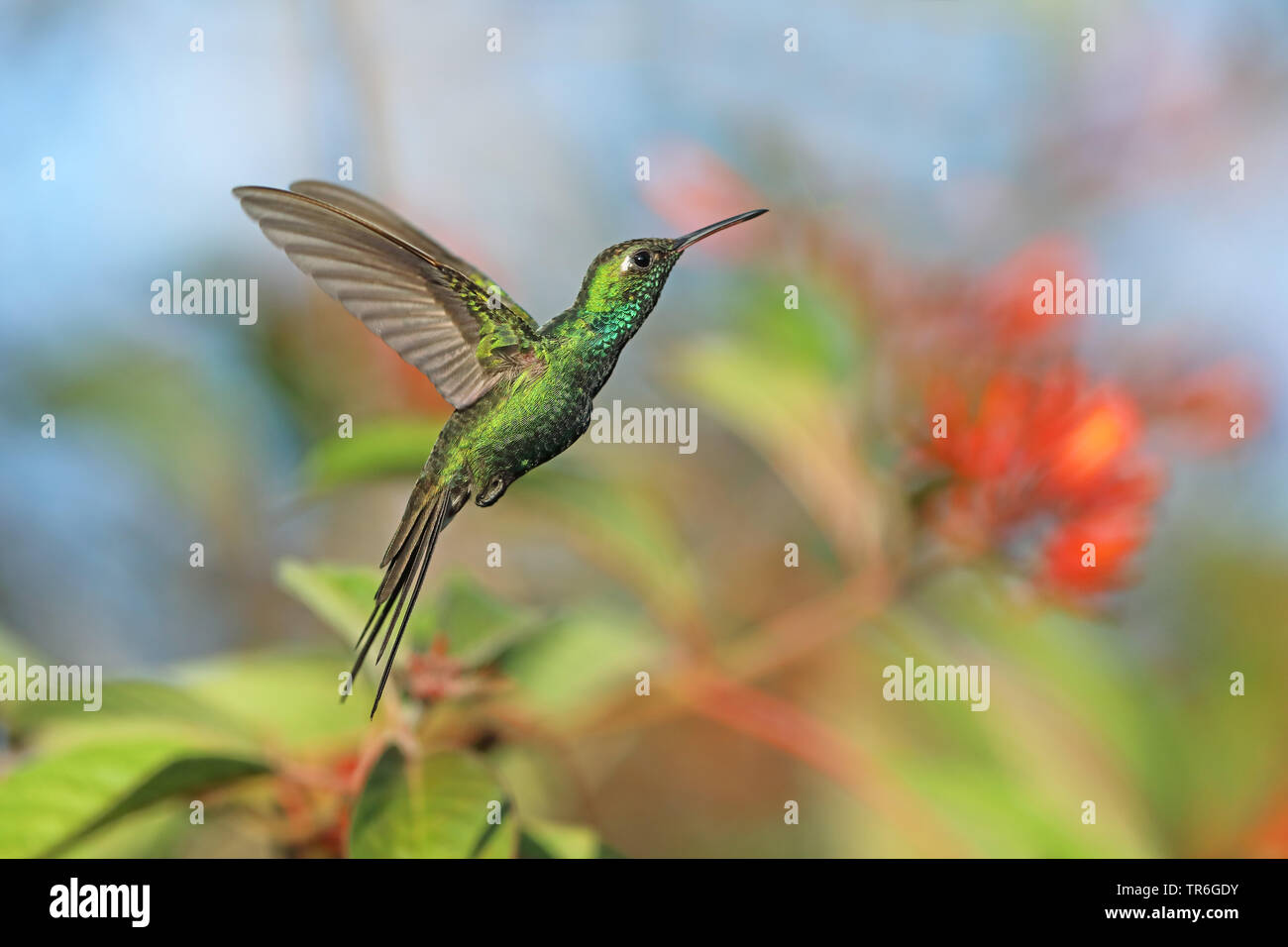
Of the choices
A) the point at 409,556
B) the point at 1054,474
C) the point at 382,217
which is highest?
the point at 382,217

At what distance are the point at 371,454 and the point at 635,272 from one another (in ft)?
2.16

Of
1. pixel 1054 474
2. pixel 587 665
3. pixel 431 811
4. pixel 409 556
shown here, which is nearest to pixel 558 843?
pixel 431 811

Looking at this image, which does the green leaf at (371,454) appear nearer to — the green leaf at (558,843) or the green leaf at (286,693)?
the green leaf at (286,693)

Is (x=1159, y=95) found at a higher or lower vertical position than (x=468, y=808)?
higher

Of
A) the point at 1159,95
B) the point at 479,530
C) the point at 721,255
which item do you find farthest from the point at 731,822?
the point at 1159,95

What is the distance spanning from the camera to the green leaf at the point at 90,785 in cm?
86

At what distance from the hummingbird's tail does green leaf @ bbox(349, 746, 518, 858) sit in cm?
27

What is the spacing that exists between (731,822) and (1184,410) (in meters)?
1.03

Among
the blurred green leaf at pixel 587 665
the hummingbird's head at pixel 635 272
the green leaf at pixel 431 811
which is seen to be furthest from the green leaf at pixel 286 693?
the hummingbird's head at pixel 635 272

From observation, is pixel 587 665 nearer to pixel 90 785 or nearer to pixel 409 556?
pixel 90 785

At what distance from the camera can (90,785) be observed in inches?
35.7

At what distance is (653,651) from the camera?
1353mm

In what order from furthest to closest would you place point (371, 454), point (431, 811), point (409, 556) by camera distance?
point (371, 454) < point (431, 811) < point (409, 556)
